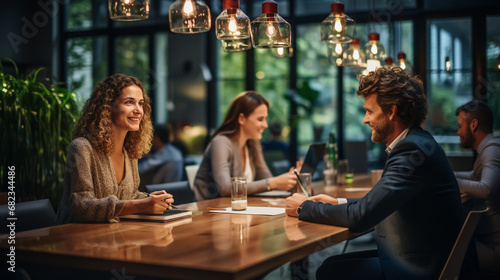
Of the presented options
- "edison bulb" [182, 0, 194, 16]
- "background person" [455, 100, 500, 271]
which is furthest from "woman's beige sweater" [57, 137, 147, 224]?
"background person" [455, 100, 500, 271]

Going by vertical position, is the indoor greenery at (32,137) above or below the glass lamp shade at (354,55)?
below

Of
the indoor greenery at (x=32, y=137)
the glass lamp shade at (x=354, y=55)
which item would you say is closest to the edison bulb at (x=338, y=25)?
the glass lamp shade at (x=354, y=55)

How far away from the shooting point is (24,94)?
12.2 ft

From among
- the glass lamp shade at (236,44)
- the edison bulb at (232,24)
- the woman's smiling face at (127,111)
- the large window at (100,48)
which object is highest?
the large window at (100,48)

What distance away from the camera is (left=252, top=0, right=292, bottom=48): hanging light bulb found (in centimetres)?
247

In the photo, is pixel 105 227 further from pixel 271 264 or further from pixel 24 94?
pixel 24 94

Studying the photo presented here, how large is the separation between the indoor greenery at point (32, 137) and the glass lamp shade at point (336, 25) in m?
→ 1.99

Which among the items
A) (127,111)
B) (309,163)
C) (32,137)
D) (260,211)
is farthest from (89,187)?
(32,137)

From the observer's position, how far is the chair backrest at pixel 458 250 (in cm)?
179

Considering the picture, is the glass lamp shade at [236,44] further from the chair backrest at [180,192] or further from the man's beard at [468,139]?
the man's beard at [468,139]

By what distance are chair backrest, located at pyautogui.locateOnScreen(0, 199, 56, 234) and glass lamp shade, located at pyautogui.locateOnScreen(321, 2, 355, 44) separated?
1.85 metres

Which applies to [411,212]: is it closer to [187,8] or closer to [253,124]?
[187,8]

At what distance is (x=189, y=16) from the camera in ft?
8.10

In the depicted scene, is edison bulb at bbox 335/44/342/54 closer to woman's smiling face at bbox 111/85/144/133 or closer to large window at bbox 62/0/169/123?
woman's smiling face at bbox 111/85/144/133
